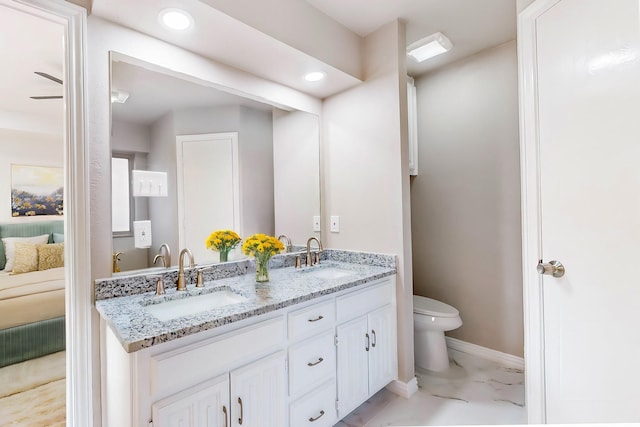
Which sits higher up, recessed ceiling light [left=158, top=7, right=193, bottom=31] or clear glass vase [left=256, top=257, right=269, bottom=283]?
recessed ceiling light [left=158, top=7, right=193, bottom=31]

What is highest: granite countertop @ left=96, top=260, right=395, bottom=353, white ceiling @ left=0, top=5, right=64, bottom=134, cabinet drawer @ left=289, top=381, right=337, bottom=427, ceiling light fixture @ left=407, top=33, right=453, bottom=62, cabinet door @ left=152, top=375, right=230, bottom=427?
ceiling light fixture @ left=407, top=33, right=453, bottom=62

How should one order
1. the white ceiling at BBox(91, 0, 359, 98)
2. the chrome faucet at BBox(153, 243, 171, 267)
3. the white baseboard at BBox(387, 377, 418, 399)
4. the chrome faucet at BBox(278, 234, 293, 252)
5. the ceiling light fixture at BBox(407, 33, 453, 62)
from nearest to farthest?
1. the white ceiling at BBox(91, 0, 359, 98)
2. the chrome faucet at BBox(153, 243, 171, 267)
3. the white baseboard at BBox(387, 377, 418, 399)
4. the ceiling light fixture at BBox(407, 33, 453, 62)
5. the chrome faucet at BBox(278, 234, 293, 252)

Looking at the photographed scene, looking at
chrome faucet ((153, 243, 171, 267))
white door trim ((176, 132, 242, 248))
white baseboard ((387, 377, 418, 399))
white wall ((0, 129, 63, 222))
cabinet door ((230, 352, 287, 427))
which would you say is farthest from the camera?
white wall ((0, 129, 63, 222))

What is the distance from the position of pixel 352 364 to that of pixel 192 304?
0.92m

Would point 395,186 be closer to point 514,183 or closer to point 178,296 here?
point 514,183

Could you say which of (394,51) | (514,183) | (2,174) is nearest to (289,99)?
(394,51)

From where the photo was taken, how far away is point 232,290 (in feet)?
4.87

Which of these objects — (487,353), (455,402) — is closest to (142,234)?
(455,402)

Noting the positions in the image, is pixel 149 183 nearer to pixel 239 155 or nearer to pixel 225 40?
pixel 239 155

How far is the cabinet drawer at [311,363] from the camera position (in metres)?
1.33

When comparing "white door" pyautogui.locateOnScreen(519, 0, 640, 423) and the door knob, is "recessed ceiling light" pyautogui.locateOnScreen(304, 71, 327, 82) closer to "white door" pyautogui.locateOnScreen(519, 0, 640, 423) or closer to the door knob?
"white door" pyautogui.locateOnScreen(519, 0, 640, 423)

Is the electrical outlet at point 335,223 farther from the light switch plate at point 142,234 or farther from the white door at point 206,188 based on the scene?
the light switch plate at point 142,234

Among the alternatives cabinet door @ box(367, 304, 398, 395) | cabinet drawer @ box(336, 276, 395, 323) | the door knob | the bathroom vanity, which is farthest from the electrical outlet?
the door knob

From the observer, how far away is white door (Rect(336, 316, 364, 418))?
5.06ft
